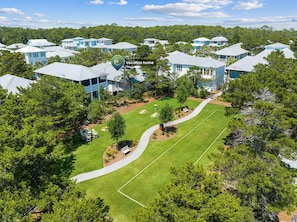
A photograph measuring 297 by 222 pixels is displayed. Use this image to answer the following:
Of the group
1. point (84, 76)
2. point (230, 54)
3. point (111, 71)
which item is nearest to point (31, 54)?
point (111, 71)

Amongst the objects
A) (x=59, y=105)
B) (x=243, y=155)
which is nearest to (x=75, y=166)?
(x=59, y=105)

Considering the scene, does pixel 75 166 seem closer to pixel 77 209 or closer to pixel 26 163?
pixel 26 163

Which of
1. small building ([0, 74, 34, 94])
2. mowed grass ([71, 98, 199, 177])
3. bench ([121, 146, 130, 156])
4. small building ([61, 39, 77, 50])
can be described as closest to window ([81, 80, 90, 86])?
small building ([0, 74, 34, 94])

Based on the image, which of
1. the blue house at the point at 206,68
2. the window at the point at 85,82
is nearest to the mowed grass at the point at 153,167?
the blue house at the point at 206,68

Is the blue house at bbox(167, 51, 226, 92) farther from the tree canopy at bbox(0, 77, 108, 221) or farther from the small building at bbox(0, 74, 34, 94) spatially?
the tree canopy at bbox(0, 77, 108, 221)

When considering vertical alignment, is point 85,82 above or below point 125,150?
above

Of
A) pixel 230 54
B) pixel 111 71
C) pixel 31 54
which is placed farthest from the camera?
pixel 31 54

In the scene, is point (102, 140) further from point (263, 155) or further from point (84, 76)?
point (263, 155)
